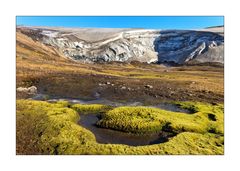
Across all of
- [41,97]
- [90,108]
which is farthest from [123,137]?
[41,97]

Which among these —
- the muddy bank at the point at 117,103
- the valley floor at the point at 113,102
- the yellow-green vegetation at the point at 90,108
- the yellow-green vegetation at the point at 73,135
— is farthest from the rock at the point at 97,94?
the yellow-green vegetation at the point at 73,135

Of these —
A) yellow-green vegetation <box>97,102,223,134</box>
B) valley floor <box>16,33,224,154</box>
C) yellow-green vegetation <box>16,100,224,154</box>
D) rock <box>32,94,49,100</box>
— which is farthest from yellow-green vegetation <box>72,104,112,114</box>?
rock <box>32,94,49,100</box>

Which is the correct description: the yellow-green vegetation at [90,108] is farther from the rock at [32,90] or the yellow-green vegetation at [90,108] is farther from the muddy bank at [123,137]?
the rock at [32,90]

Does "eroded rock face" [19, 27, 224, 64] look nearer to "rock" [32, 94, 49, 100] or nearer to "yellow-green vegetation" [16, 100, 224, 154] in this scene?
"rock" [32, 94, 49, 100]

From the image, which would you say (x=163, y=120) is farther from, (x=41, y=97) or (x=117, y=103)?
(x=41, y=97)

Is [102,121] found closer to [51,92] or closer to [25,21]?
[51,92]
